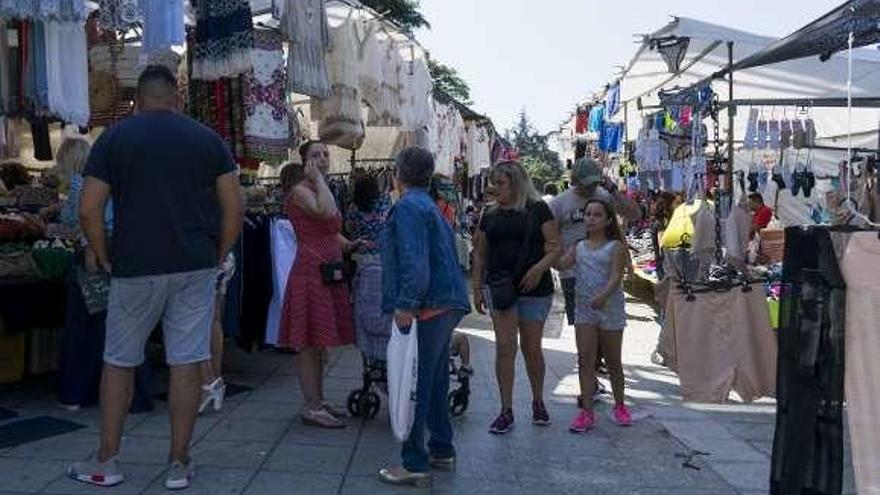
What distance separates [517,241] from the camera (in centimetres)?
544

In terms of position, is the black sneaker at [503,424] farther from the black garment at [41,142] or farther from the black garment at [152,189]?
the black garment at [41,142]

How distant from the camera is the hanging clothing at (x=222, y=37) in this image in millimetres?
6059

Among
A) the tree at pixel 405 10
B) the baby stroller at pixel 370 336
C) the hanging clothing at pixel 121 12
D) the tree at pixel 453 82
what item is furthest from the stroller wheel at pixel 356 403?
the tree at pixel 453 82

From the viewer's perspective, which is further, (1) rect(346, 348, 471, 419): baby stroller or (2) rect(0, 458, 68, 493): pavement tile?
(1) rect(346, 348, 471, 419): baby stroller

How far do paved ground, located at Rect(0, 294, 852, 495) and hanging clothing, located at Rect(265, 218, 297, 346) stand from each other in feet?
1.63

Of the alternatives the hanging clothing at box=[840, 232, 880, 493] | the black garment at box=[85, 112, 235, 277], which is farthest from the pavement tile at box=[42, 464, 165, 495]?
the hanging clothing at box=[840, 232, 880, 493]

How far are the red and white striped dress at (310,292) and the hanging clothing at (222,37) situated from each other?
51.2 inches

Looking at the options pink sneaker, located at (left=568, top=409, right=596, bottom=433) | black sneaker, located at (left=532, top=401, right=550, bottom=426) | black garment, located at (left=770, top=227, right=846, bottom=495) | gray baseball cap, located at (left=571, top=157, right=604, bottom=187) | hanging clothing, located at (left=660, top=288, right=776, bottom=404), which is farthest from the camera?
gray baseball cap, located at (left=571, top=157, right=604, bottom=187)

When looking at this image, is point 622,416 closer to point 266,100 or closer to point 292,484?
point 292,484

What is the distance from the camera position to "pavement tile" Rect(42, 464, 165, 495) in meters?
4.03

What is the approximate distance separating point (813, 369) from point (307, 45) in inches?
194

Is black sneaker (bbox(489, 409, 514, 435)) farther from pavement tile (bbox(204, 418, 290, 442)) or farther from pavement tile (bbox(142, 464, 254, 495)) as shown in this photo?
pavement tile (bbox(142, 464, 254, 495))

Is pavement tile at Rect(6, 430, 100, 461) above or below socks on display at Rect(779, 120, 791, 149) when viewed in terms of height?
below

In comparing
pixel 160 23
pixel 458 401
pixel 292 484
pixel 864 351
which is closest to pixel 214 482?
pixel 292 484
